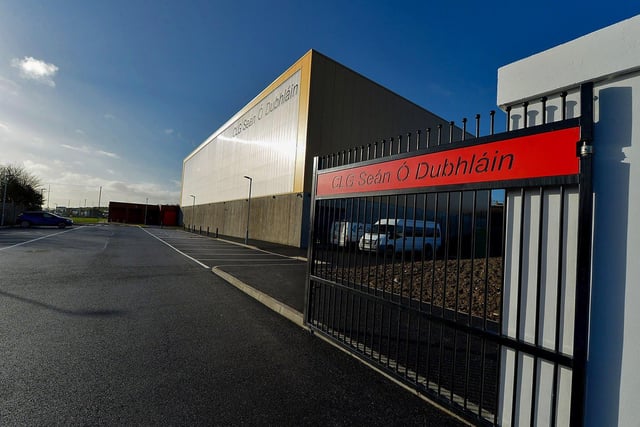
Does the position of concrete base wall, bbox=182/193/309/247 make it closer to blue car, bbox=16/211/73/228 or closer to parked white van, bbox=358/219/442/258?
parked white van, bbox=358/219/442/258

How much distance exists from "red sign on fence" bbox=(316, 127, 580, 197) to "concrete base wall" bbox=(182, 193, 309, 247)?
16.4m

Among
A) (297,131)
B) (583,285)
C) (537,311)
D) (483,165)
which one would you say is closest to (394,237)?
(483,165)

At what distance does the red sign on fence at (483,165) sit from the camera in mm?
2134

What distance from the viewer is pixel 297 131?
2189 centimetres

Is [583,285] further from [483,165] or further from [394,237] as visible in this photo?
[394,237]

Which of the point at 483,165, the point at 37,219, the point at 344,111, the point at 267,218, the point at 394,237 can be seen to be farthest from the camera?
the point at 37,219

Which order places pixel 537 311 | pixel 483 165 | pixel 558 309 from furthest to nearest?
pixel 483 165 → pixel 537 311 → pixel 558 309

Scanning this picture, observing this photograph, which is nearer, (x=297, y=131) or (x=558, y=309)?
(x=558, y=309)

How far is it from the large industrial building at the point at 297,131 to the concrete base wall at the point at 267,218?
0.07m

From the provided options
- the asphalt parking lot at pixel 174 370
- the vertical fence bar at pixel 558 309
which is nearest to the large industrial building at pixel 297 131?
the asphalt parking lot at pixel 174 370

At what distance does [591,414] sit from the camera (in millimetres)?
1977

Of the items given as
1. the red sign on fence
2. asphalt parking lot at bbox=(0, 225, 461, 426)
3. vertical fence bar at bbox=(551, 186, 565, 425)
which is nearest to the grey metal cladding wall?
asphalt parking lot at bbox=(0, 225, 461, 426)

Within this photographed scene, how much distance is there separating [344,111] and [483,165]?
21.5 metres

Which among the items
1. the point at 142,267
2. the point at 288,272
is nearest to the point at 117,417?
the point at 288,272
